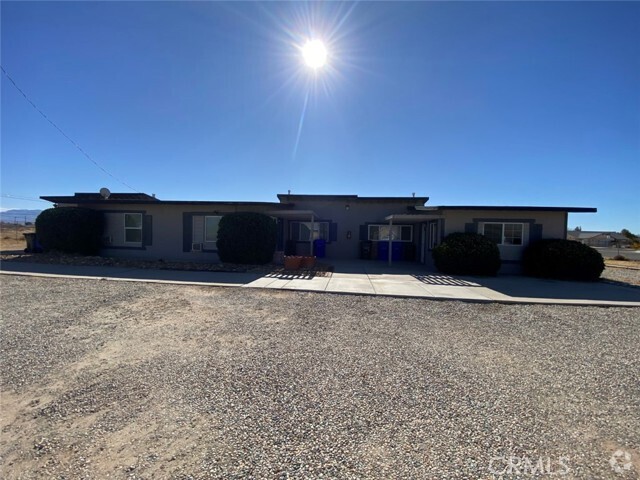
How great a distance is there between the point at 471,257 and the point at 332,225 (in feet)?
27.7

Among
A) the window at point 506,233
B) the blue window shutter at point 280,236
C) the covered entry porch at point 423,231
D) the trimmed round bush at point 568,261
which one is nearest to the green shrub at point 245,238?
the blue window shutter at point 280,236

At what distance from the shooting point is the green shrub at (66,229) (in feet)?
45.3

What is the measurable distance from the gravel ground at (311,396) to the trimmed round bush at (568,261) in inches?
251

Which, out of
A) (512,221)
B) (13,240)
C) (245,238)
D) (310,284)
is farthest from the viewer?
(13,240)

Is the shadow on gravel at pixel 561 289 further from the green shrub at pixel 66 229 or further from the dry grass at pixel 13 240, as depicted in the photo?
the dry grass at pixel 13 240

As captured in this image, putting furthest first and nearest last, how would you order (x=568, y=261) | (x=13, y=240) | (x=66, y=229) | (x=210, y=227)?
(x=13, y=240)
(x=210, y=227)
(x=66, y=229)
(x=568, y=261)

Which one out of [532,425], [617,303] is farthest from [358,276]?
[532,425]

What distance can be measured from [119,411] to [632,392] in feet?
17.3

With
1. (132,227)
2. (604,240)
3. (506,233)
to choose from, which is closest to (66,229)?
(132,227)

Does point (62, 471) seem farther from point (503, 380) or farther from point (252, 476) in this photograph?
point (503, 380)

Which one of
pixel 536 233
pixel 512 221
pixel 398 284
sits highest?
pixel 512 221

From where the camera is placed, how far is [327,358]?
414cm

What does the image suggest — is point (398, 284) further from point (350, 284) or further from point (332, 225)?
point (332, 225)

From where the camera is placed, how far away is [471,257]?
12.0m
